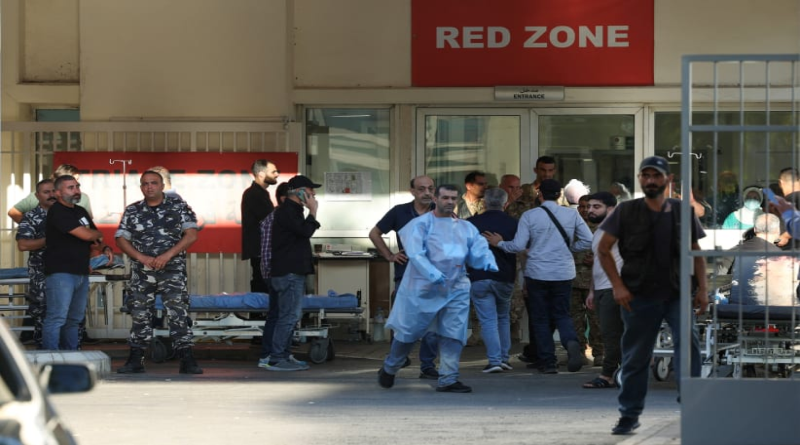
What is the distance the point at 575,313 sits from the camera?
14383 mm

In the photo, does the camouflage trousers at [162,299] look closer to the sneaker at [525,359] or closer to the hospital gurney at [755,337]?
the sneaker at [525,359]

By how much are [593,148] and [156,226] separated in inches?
234

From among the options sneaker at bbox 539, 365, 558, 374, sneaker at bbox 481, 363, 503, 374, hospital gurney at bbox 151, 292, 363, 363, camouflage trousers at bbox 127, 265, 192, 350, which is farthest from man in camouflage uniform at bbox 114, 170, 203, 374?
sneaker at bbox 539, 365, 558, 374

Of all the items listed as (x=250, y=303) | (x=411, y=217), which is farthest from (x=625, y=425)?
(x=250, y=303)

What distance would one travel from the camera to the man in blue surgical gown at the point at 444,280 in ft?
39.4

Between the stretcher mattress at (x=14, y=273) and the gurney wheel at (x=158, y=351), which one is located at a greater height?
the stretcher mattress at (x=14, y=273)

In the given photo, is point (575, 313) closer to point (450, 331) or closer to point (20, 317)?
point (450, 331)

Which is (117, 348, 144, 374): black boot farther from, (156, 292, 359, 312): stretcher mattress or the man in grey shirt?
the man in grey shirt

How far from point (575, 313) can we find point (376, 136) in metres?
3.99

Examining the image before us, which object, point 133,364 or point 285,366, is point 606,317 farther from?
point 133,364

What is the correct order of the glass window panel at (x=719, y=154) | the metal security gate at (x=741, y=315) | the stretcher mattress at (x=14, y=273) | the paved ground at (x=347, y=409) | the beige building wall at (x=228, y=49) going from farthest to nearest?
the beige building wall at (x=228, y=49) → the glass window panel at (x=719, y=154) → the stretcher mattress at (x=14, y=273) → the paved ground at (x=347, y=409) → the metal security gate at (x=741, y=315)

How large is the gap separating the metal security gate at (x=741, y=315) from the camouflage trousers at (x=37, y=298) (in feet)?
21.5

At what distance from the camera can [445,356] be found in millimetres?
12180

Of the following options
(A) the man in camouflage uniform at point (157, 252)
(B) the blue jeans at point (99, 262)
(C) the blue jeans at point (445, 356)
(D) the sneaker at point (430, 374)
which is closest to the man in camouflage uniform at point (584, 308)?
(D) the sneaker at point (430, 374)
